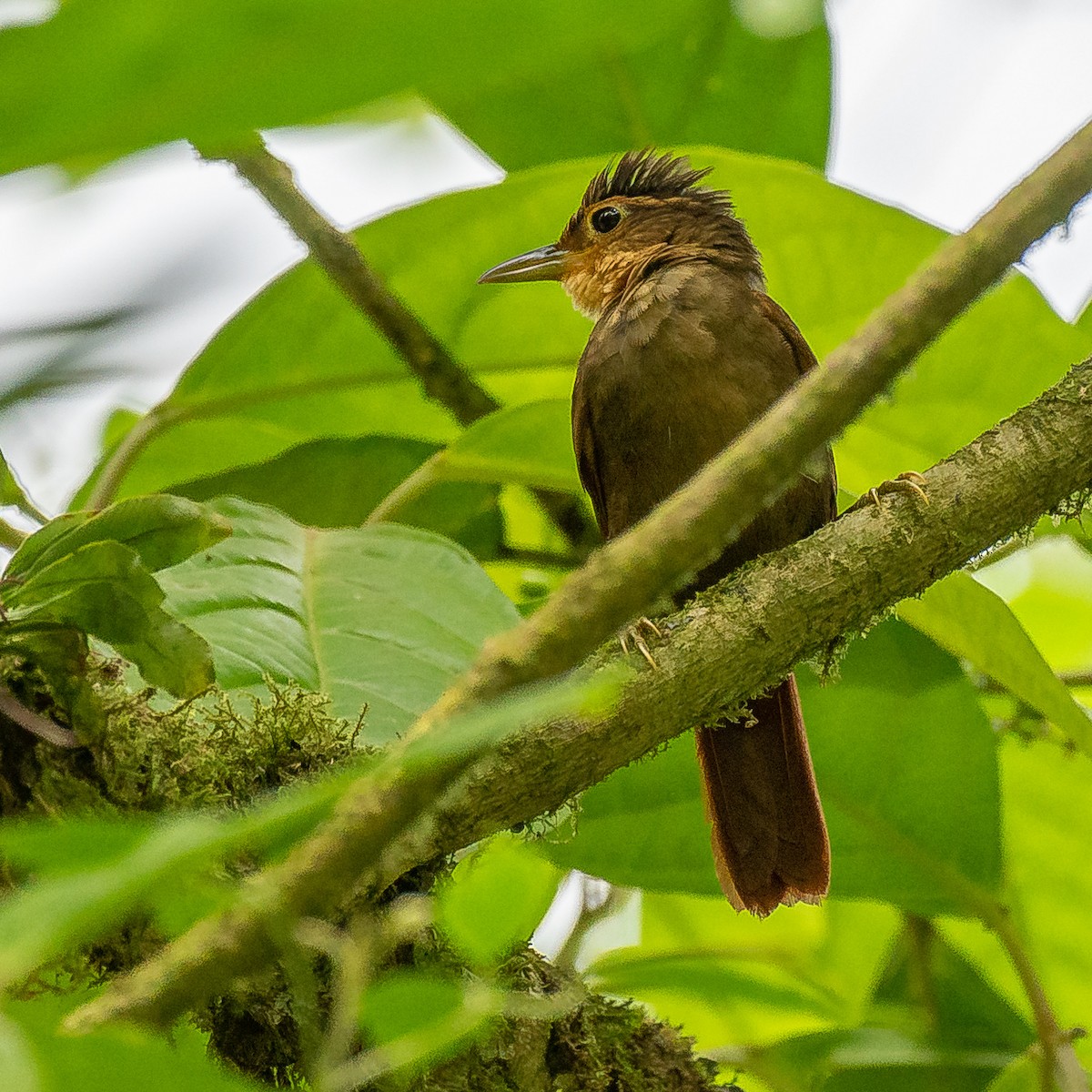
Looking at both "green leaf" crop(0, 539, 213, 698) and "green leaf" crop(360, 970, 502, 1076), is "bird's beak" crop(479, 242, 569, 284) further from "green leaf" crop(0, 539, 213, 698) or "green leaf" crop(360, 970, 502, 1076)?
"green leaf" crop(360, 970, 502, 1076)

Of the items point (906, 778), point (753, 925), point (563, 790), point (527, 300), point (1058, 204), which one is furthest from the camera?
point (753, 925)

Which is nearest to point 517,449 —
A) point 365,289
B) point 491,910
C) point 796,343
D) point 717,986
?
point 365,289

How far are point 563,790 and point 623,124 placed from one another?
1.87m

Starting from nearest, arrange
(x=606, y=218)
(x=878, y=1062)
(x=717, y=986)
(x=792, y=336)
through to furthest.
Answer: (x=717, y=986), (x=878, y=1062), (x=792, y=336), (x=606, y=218)

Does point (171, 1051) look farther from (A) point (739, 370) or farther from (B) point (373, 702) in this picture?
(A) point (739, 370)

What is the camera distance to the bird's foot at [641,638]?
1.70 meters

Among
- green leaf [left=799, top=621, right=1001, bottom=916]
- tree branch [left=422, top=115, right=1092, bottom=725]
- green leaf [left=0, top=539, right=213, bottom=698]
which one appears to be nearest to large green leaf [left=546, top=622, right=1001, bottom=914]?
green leaf [left=799, top=621, right=1001, bottom=916]

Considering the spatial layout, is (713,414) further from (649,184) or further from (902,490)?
(902,490)

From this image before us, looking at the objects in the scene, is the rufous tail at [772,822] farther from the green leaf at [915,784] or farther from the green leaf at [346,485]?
the green leaf at [346,485]

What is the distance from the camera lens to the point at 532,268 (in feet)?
9.80

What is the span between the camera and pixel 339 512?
2822 millimetres

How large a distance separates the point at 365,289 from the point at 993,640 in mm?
1276

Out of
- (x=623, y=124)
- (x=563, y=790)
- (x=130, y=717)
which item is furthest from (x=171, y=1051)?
(x=623, y=124)

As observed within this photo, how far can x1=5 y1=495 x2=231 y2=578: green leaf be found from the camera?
1.59 metres
